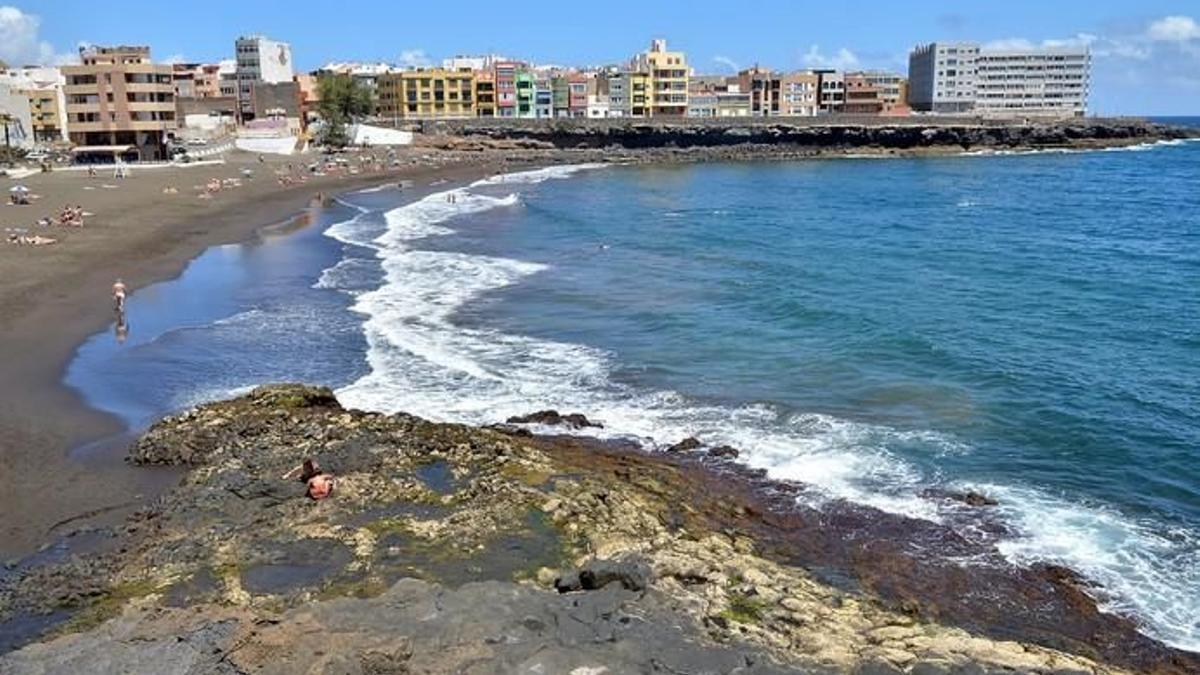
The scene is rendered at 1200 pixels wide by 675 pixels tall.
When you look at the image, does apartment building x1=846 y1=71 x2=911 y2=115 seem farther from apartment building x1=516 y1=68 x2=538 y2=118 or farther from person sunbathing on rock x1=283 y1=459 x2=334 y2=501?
person sunbathing on rock x1=283 y1=459 x2=334 y2=501

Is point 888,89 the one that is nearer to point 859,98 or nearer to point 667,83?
point 859,98

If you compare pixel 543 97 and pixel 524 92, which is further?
pixel 543 97

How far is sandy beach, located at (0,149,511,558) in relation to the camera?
1469 cm

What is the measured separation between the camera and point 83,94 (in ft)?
270

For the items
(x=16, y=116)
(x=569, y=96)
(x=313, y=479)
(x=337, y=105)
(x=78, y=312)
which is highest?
(x=569, y=96)

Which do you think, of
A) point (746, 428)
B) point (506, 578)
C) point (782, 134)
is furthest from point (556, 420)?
point (782, 134)

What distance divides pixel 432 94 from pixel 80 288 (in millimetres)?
116969

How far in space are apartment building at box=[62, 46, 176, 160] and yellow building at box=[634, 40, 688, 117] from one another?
81.2 m

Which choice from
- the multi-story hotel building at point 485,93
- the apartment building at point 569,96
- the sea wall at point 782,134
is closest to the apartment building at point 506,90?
the multi-story hotel building at point 485,93

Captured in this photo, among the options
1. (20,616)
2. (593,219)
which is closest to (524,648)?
(20,616)

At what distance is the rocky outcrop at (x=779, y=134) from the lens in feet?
421

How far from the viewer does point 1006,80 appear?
18025 centimetres

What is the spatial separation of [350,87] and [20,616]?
357 ft

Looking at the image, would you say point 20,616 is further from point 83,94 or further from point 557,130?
point 557,130
